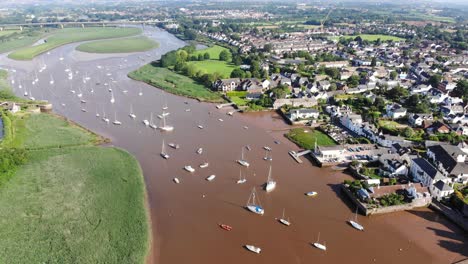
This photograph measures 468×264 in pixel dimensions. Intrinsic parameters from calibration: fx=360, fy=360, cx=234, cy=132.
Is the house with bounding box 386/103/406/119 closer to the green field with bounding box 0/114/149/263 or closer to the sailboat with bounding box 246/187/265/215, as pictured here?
the sailboat with bounding box 246/187/265/215

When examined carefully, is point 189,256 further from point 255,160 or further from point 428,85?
point 428,85

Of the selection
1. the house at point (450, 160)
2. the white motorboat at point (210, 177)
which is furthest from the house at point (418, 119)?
the white motorboat at point (210, 177)

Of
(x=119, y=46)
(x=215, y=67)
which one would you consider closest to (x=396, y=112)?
(x=215, y=67)

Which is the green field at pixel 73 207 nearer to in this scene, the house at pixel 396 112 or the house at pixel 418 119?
the house at pixel 396 112

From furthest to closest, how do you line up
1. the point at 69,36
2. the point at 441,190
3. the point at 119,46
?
1. the point at 69,36
2. the point at 119,46
3. the point at 441,190

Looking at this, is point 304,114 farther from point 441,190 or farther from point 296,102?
point 441,190
